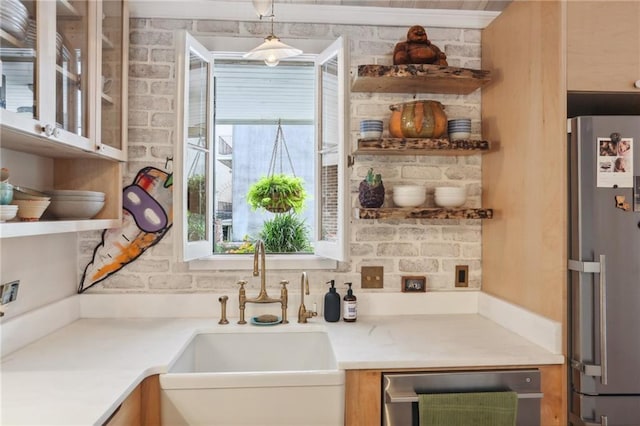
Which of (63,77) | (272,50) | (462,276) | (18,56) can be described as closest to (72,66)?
(63,77)

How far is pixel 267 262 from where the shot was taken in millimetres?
2143

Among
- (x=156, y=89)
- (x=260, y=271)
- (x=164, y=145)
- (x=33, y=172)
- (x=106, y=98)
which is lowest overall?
(x=260, y=271)

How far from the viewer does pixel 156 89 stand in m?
2.11

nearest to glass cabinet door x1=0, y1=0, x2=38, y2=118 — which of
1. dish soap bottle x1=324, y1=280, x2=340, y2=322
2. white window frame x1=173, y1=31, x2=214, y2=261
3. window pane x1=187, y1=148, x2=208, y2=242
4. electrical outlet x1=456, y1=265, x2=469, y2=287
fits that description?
white window frame x1=173, y1=31, x2=214, y2=261

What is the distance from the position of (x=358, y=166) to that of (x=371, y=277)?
1.91 ft

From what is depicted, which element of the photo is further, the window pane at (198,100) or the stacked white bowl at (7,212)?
the window pane at (198,100)

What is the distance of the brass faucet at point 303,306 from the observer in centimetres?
195

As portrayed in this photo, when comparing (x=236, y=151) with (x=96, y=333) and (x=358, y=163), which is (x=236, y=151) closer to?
(x=358, y=163)

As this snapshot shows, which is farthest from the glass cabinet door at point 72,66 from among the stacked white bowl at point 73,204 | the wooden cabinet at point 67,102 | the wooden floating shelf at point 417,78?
the wooden floating shelf at point 417,78

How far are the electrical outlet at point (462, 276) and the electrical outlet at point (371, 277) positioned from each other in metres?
0.41

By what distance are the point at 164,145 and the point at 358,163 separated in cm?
100

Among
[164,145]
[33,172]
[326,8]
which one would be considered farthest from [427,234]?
[33,172]

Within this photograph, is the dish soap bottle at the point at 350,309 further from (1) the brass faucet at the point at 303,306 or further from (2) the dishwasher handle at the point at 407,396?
(2) the dishwasher handle at the point at 407,396

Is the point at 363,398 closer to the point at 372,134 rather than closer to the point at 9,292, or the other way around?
the point at 372,134
